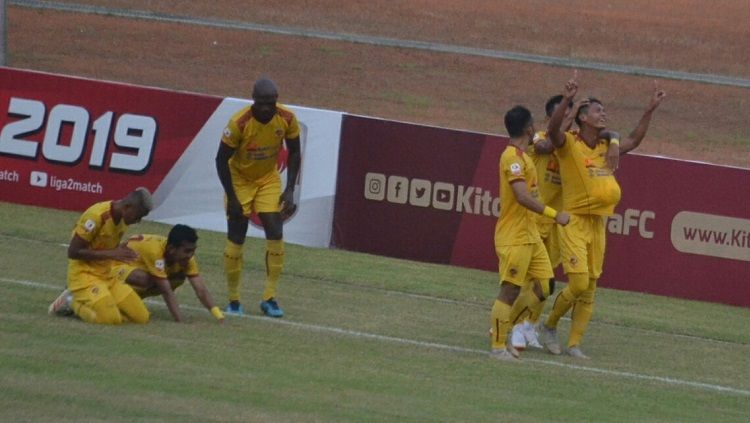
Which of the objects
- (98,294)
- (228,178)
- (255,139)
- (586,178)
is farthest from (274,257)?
(586,178)

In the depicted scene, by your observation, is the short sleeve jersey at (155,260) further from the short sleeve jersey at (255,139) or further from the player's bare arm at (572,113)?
the player's bare arm at (572,113)

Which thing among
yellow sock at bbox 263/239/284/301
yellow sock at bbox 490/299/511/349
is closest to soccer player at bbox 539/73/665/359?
yellow sock at bbox 490/299/511/349

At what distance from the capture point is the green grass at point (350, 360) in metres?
9.34

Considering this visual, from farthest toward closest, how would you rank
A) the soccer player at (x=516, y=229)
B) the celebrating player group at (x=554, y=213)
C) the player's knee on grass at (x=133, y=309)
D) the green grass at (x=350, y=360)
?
the player's knee on grass at (x=133, y=309) < the celebrating player group at (x=554, y=213) < the soccer player at (x=516, y=229) < the green grass at (x=350, y=360)

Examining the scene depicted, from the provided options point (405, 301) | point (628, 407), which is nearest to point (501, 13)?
point (405, 301)

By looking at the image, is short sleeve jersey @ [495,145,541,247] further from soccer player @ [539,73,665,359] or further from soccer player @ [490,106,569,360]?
soccer player @ [539,73,665,359]

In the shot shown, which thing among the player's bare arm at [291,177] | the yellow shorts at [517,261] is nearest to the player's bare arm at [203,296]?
the player's bare arm at [291,177]

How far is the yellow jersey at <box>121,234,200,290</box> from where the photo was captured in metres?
11.9

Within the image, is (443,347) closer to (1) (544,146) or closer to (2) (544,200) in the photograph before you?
(2) (544,200)

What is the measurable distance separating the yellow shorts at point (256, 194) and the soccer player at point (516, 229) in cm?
214

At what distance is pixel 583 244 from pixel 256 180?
2871mm

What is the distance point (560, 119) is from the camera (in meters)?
11.5

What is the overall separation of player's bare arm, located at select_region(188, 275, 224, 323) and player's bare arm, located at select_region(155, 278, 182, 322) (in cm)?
19

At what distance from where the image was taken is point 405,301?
47.0ft
